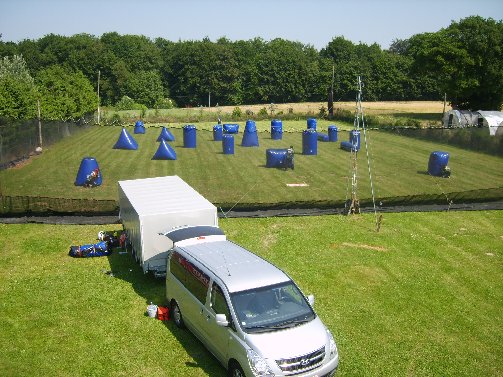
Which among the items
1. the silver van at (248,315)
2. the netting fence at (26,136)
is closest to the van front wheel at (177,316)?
the silver van at (248,315)

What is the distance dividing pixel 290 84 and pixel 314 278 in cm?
9388

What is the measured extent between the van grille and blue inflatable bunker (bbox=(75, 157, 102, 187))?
16252 millimetres

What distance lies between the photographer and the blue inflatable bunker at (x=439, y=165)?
23797mm

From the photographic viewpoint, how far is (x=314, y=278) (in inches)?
604

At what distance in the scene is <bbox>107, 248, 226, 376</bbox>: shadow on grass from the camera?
424 inches

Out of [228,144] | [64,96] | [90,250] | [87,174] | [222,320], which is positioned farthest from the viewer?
[64,96]

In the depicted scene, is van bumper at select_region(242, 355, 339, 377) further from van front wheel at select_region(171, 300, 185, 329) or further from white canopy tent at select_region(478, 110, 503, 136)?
white canopy tent at select_region(478, 110, 503, 136)

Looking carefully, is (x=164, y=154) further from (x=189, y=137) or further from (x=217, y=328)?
(x=217, y=328)

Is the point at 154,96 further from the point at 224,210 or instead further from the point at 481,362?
the point at 481,362

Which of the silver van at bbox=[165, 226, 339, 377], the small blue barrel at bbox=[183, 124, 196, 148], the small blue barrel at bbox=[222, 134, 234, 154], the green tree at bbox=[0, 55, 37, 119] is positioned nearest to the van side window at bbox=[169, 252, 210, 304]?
the silver van at bbox=[165, 226, 339, 377]

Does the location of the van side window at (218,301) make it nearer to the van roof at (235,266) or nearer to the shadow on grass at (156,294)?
the van roof at (235,266)

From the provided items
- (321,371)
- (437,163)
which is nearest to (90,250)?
(321,371)

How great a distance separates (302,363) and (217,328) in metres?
1.88

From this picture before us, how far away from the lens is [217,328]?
1011 cm
